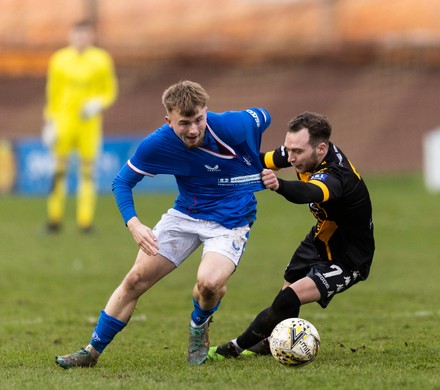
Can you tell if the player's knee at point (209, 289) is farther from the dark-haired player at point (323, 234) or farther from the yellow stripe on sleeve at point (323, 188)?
the yellow stripe on sleeve at point (323, 188)

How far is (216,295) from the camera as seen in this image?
6805mm

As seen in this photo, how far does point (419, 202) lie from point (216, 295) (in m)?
12.6

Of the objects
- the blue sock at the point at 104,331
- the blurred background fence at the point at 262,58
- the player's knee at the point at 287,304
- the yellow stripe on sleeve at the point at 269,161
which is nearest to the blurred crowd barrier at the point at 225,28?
the blurred background fence at the point at 262,58

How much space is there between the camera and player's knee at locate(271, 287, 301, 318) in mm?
6859

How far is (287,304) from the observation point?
6.86 meters

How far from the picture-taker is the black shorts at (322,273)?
6941 millimetres

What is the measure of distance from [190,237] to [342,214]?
1056mm

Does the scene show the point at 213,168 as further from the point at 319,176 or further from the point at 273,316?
the point at 273,316

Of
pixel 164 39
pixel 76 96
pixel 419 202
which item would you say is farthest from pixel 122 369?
pixel 164 39

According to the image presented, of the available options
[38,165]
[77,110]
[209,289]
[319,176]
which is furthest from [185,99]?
[38,165]

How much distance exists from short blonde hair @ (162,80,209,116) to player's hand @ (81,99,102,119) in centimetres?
826

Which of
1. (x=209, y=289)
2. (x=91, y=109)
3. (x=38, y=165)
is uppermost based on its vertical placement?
(x=91, y=109)

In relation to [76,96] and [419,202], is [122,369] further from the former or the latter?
[419,202]

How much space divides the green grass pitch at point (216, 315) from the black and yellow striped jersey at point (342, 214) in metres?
0.70
